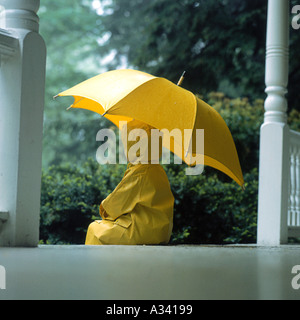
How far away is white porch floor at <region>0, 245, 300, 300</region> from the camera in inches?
86.0

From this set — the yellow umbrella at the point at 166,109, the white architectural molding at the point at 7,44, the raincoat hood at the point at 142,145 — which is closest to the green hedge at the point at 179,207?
the raincoat hood at the point at 142,145

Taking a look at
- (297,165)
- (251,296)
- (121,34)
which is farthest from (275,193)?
(121,34)

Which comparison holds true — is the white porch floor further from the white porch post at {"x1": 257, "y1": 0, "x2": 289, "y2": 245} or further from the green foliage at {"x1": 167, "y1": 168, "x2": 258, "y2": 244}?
the green foliage at {"x1": 167, "y1": 168, "x2": 258, "y2": 244}

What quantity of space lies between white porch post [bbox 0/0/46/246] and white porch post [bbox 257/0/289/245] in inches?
Result: 116

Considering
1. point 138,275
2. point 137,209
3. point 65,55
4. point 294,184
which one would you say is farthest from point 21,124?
point 65,55

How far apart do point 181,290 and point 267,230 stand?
3.71 meters

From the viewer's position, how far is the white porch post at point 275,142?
577 centimetres

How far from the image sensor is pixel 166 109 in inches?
177

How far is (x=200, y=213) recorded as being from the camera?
7195mm

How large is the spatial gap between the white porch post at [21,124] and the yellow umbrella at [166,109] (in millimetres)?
799

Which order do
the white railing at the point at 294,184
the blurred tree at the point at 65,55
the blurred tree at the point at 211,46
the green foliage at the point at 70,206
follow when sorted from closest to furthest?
the white railing at the point at 294,184 < the green foliage at the point at 70,206 < the blurred tree at the point at 211,46 < the blurred tree at the point at 65,55

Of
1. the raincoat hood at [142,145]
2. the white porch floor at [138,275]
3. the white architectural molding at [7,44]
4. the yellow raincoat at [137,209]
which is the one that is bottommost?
the white porch floor at [138,275]

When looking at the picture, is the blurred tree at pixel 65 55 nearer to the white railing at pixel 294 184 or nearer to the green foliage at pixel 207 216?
the green foliage at pixel 207 216

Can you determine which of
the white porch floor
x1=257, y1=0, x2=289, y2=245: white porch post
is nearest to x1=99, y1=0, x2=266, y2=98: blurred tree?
x1=257, y1=0, x2=289, y2=245: white porch post
